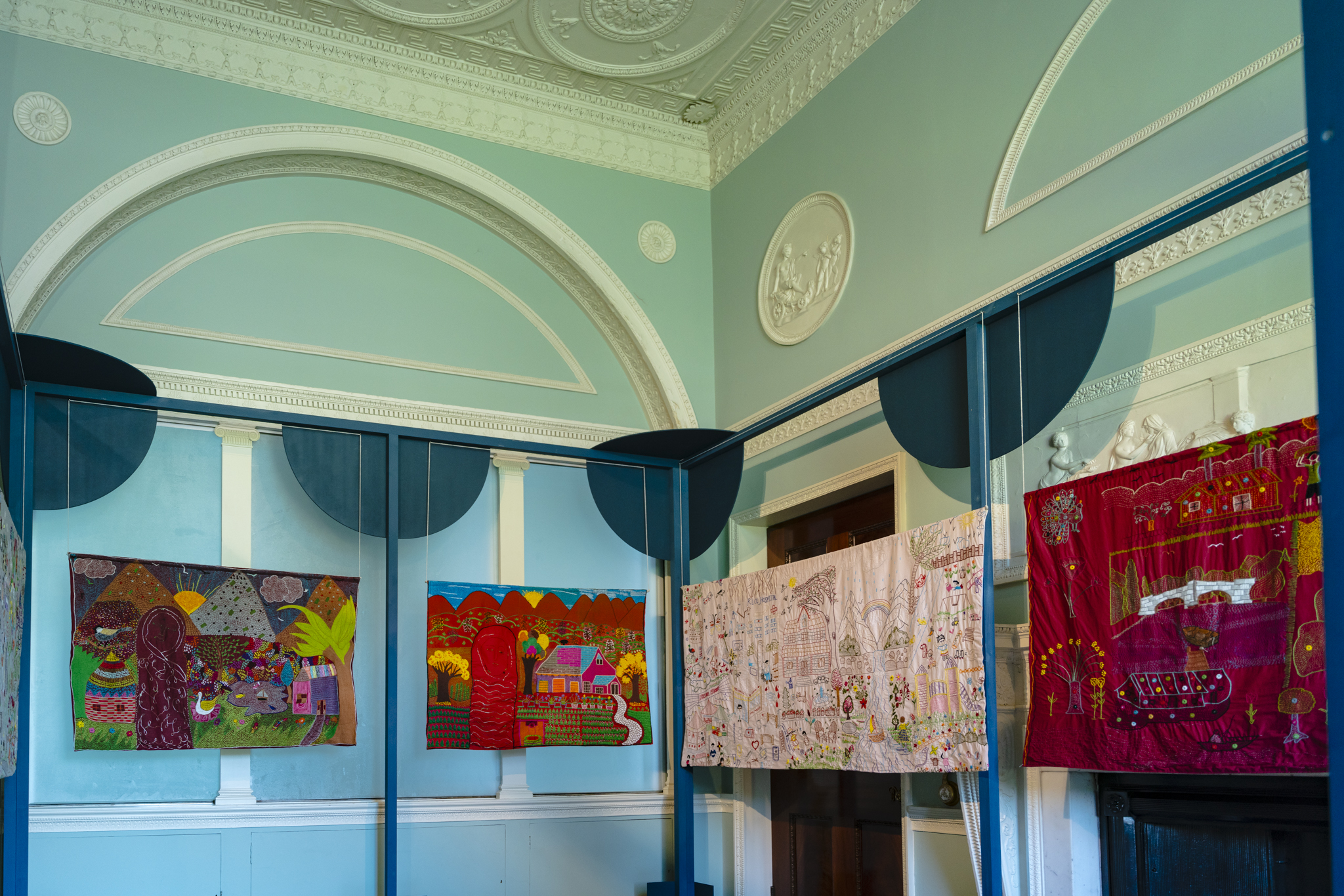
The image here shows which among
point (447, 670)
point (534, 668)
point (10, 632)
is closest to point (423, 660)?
point (447, 670)

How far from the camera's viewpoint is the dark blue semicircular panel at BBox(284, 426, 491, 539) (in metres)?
5.36

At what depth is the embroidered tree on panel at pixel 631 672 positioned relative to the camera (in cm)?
596

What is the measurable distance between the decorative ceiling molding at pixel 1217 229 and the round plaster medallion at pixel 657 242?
342cm

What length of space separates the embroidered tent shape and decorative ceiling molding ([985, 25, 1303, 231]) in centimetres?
385

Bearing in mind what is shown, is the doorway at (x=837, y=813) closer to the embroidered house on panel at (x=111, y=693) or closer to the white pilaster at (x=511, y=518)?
the white pilaster at (x=511, y=518)

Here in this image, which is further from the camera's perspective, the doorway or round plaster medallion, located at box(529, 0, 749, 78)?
round plaster medallion, located at box(529, 0, 749, 78)

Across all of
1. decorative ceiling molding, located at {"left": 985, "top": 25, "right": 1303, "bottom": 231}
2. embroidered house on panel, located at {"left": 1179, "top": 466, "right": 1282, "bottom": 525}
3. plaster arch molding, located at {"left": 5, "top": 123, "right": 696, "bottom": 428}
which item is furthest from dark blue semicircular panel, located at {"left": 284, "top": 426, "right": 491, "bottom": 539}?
embroidered house on panel, located at {"left": 1179, "top": 466, "right": 1282, "bottom": 525}

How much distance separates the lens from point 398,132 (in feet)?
21.1

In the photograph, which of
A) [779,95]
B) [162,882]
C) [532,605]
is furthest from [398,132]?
[162,882]

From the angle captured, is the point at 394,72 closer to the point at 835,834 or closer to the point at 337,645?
the point at 337,645

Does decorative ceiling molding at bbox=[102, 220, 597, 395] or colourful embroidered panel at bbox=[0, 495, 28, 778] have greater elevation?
decorative ceiling molding at bbox=[102, 220, 597, 395]

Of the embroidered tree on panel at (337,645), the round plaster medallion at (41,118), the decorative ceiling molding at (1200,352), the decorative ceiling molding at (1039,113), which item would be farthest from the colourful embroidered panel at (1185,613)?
the round plaster medallion at (41,118)

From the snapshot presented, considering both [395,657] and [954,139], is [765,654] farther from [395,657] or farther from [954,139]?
[954,139]

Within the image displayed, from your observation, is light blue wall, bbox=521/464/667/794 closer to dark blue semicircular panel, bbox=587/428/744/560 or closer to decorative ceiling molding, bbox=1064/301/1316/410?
dark blue semicircular panel, bbox=587/428/744/560
